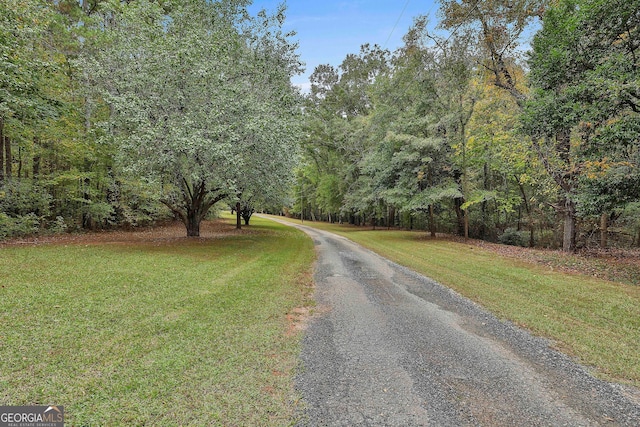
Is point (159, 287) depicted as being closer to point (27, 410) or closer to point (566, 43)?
point (27, 410)

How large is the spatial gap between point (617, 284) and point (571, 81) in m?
6.38

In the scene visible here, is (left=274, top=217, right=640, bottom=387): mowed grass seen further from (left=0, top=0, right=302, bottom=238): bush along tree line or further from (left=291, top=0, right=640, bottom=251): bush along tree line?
(left=0, top=0, right=302, bottom=238): bush along tree line

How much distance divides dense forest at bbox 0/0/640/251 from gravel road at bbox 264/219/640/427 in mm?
6954

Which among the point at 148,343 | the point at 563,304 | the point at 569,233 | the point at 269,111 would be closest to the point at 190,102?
the point at 269,111

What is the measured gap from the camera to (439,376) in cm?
362

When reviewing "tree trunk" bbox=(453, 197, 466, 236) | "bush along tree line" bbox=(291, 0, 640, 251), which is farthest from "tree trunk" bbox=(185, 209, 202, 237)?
"tree trunk" bbox=(453, 197, 466, 236)

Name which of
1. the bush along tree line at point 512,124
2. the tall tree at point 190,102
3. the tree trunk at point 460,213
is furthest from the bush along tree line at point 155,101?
the tree trunk at point 460,213

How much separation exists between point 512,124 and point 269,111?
1287 cm

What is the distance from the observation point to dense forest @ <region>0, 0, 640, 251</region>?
9281 millimetres

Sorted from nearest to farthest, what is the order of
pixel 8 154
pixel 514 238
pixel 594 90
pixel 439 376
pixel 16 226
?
pixel 439 376, pixel 594 90, pixel 16 226, pixel 8 154, pixel 514 238

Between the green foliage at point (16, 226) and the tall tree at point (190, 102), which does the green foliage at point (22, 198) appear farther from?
the tall tree at point (190, 102)

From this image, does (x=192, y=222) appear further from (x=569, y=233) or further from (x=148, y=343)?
(x=569, y=233)

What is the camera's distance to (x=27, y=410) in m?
2.77

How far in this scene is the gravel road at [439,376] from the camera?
9.64 ft
